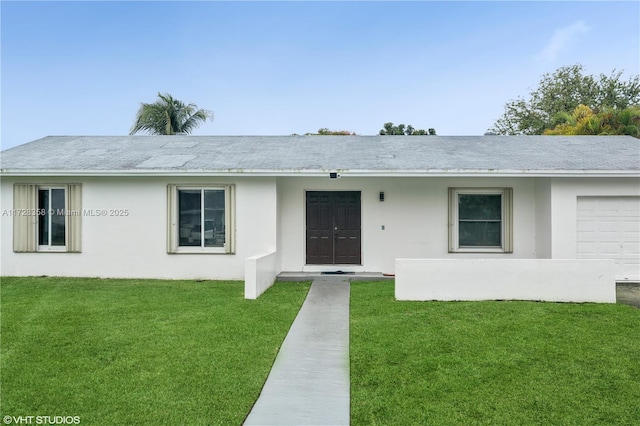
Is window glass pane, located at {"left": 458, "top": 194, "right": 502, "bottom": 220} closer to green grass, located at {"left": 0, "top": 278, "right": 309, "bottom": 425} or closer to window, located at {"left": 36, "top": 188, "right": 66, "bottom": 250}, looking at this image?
green grass, located at {"left": 0, "top": 278, "right": 309, "bottom": 425}

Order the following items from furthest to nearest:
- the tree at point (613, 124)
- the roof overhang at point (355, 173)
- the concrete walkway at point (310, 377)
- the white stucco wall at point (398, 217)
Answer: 1. the tree at point (613, 124)
2. the white stucco wall at point (398, 217)
3. the roof overhang at point (355, 173)
4. the concrete walkway at point (310, 377)

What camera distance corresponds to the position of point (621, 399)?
3809 mm

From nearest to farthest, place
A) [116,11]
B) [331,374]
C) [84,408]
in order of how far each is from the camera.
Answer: [84,408]
[331,374]
[116,11]

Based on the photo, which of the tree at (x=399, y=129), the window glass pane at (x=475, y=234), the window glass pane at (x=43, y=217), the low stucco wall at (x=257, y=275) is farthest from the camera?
the tree at (x=399, y=129)

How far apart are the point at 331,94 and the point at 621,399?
Answer: 2609cm

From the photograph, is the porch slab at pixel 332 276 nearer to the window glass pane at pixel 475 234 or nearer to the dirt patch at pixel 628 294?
the window glass pane at pixel 475 234

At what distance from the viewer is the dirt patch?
775 cm

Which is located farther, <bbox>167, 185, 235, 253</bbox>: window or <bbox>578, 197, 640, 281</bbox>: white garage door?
<bbox>167, 185, 235, 253</bbox>: window

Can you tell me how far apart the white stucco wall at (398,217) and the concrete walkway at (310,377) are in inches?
147

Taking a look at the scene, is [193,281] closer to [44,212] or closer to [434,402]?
[44,212]

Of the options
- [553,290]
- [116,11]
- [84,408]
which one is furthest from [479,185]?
[116,11]

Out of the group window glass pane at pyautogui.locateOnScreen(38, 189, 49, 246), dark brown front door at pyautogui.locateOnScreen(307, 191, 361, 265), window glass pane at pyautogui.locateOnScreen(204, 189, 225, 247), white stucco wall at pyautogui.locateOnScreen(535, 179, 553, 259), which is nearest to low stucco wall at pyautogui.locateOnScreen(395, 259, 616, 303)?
white stucco wall at pyautogui.locateOnScreen(535, 179, 553, 259)

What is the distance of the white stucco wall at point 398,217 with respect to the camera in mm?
10414

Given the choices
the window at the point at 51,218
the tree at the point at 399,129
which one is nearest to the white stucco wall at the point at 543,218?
the window at the point at 51,218
